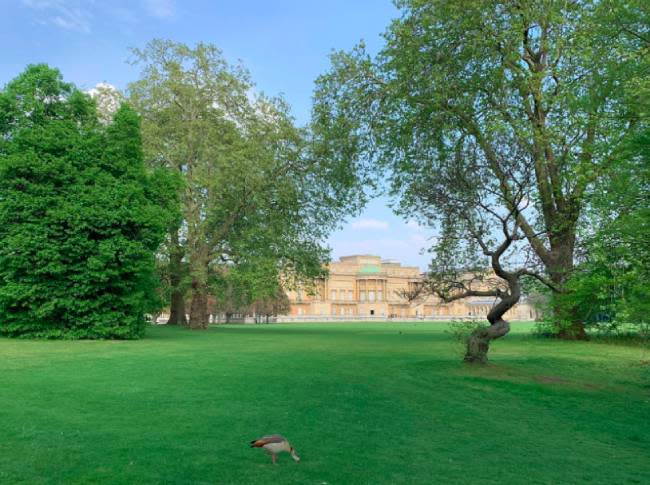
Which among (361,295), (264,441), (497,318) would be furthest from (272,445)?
(361,295)

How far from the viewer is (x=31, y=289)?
24344 mm

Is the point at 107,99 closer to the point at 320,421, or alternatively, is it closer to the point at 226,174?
the point at 226,174

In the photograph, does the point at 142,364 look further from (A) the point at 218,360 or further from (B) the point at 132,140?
(B) the point at 132,140

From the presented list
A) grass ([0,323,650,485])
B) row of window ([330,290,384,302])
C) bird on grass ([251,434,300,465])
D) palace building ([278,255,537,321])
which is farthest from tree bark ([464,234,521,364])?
row of window ([330,290,384,302])

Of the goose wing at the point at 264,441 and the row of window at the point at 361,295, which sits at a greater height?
the row of window at the point at 361,295

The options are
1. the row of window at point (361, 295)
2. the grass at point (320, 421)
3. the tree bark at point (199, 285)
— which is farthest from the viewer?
the row of window at point (361, 295)

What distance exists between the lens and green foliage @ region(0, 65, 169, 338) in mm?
24438

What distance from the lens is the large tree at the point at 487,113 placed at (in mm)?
14789

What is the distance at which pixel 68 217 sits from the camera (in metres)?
24.4

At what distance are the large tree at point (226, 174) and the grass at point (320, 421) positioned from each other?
19.3 metres

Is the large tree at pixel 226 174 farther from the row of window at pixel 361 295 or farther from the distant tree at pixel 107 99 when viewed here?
the row of window at pixel 361 295

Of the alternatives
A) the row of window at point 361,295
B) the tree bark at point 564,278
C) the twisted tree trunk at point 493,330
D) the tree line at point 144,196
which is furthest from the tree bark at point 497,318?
the row of window at point 361,295

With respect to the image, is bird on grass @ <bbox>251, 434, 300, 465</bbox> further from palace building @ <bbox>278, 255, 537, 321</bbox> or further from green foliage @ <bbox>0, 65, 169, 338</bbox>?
palace building @ <bbox>278, 255, 537, 321</bbox>

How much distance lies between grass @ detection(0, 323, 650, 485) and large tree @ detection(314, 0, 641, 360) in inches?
152
